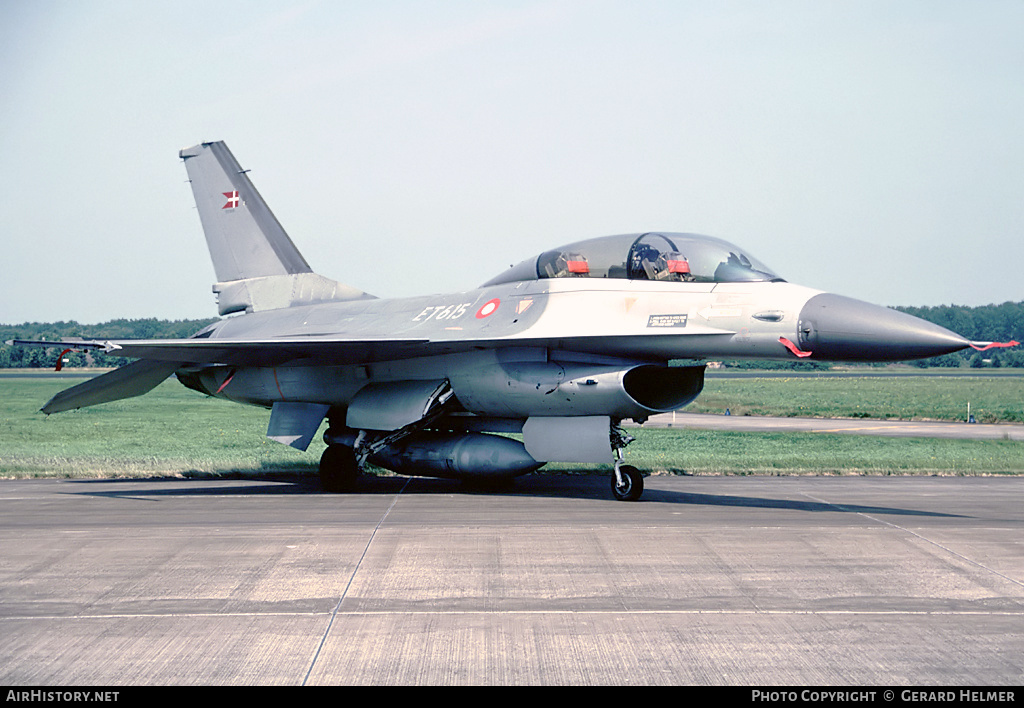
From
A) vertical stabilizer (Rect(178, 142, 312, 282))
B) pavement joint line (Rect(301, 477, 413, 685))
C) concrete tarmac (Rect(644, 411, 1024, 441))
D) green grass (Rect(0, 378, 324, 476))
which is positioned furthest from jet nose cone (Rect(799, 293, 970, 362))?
concrete tarmac (Rect(644, 411, 1024, 441))

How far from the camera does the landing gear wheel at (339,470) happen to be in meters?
14.4

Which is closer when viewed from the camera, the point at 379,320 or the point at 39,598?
the point at 39,598

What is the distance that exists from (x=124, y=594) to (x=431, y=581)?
92.9 inches

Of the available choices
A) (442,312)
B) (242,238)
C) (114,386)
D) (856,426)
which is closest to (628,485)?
(442,312)

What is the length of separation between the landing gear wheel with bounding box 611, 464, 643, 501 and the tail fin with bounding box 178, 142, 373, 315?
24.6 ft

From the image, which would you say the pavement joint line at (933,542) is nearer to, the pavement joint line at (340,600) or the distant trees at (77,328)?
the pavement joint line at (340,600)

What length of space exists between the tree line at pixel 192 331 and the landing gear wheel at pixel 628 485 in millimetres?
13949

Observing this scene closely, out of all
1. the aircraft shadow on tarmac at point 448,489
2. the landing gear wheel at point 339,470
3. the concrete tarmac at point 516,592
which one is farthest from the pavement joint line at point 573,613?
the landing gear wheel at point 339,470

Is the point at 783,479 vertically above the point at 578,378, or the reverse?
the point at 578,378

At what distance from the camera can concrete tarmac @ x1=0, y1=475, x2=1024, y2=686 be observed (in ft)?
17.1
